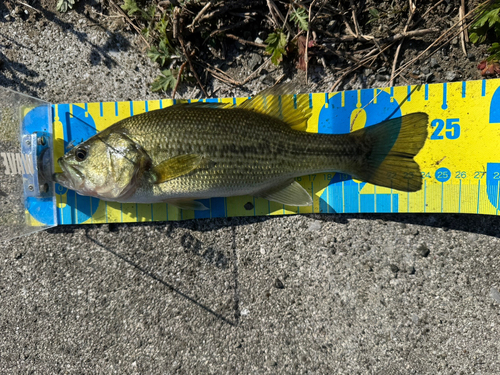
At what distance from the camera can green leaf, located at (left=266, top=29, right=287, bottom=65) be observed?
7.53 ft

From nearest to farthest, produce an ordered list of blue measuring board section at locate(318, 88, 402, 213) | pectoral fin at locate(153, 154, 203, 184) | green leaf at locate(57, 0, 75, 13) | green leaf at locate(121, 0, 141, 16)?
pectoral fin at locate(153, 154, 203, 184)
blue measuring board section at locate(318, 88, 402, 213)
green leaf at locate(121, 0, 141, 16)
green leaf at locate(57, 0, 75, 13)

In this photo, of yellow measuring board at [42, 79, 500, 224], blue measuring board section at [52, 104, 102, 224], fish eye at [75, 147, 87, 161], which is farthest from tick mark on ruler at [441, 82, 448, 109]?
blue measuring board section at [52, 104, 102, 224]

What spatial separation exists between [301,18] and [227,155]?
1.21 metres

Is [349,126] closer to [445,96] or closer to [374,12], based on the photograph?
[445,96]

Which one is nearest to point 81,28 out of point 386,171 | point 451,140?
point 386,171

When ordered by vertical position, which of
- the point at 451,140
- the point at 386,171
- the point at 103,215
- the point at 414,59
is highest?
the point at 414,59

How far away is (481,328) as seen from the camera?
231cm

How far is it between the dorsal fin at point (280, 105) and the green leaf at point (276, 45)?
28 centimetres

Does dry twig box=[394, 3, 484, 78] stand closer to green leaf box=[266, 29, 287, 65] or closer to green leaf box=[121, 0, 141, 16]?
green leaf box=[266, 29, 287, 65]

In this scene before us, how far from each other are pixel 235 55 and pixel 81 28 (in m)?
1.40

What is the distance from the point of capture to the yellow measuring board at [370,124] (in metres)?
2.21

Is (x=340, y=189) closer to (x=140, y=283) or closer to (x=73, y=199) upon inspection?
(x=140, y=283)

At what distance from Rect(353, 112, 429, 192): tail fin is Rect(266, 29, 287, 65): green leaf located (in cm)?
85

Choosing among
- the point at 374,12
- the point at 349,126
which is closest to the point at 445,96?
the point at 349,126
